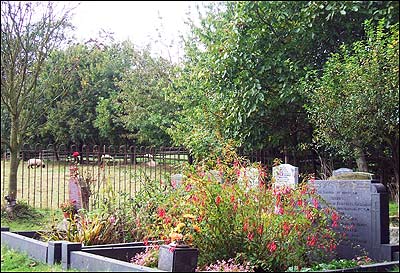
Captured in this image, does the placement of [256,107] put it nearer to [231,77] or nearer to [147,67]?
[231,77]

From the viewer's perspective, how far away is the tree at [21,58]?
11.6 meters

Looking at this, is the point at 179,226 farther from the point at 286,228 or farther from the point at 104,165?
the point at 104,165

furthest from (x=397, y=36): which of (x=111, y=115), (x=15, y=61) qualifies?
(x=111, y=115)

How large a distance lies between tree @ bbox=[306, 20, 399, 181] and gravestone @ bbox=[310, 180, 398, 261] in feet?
1.84

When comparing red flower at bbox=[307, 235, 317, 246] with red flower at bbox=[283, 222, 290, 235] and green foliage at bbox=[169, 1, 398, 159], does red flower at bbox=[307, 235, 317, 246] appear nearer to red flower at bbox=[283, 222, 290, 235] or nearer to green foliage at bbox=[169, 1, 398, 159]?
red flower at bbox=[283, 222, 290, 235]

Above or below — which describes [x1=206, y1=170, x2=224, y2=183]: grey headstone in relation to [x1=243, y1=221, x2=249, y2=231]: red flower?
above

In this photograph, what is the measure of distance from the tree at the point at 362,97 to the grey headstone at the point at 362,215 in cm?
56

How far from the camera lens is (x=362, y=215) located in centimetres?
854

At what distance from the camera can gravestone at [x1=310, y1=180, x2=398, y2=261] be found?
8281 millimetres

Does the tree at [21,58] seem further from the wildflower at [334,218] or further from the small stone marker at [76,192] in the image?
the wildflower at [334,218]

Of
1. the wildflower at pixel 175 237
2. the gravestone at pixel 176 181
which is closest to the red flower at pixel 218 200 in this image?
the wildflower at pixel 175 237

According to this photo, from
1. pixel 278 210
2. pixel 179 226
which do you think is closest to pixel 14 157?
pixel 179 226

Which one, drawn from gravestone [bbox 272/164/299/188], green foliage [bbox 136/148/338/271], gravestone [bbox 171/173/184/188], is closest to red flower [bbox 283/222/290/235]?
green foliage [bbox 136/148/338/271]

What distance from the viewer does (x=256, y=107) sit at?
1185 cm
